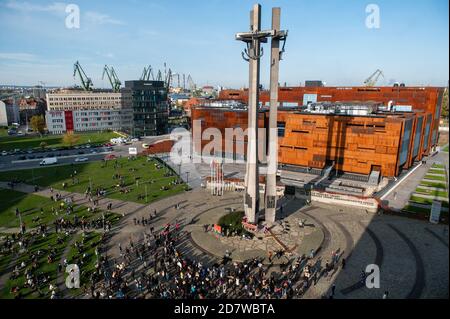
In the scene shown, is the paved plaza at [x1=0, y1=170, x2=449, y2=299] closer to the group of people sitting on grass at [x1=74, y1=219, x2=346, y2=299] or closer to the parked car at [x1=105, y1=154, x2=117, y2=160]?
the group of people sitting on grass at [x1=74, y1=219, x2=346, y2=299]

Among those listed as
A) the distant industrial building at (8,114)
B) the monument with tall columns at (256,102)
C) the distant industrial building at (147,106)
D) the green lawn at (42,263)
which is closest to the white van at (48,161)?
the distant industrial building at (147,106)

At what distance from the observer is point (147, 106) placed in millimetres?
125188

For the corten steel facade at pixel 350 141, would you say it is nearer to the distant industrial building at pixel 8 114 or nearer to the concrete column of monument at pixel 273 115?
the concrete column of monument at pixel 273 115

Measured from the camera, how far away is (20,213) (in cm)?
4947

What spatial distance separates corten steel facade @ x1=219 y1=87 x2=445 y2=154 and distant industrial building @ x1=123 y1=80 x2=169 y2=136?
2485 cm

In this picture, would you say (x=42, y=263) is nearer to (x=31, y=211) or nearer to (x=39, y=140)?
(x=31, y=211)

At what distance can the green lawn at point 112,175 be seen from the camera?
6016cm

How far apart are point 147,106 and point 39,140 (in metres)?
Answer: 41.6

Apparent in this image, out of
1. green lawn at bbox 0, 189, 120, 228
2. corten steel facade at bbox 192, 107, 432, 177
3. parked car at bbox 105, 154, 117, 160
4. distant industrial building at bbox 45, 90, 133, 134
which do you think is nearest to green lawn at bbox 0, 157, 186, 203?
parked car at bbox 105, 154, 117, 160

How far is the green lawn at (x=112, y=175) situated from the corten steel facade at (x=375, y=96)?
5136cm

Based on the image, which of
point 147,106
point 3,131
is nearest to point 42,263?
point 147,106

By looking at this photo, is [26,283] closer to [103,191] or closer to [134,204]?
[134,204]

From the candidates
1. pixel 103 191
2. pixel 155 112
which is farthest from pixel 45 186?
pixel 155 112

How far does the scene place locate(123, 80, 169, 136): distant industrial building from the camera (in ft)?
403
